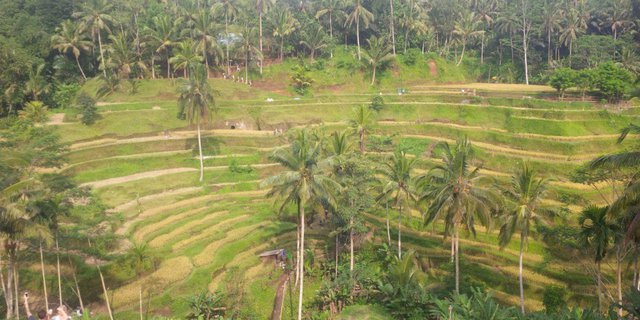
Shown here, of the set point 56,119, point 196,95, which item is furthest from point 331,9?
point 56,119

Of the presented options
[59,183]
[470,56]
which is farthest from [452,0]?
Result: [59,183]

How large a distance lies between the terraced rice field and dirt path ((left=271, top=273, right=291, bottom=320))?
2.03 ft

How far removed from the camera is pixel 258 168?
139ft

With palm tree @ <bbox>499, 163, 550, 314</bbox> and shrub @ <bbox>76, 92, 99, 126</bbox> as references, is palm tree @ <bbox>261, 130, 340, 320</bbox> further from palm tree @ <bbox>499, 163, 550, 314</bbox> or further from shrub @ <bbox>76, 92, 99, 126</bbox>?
shrub @ <bbox>76, 92, 99, 126</bbox>

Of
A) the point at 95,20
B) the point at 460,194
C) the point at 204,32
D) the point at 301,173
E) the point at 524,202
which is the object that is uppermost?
the point at 95,20

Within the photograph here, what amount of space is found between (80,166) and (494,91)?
50185mm

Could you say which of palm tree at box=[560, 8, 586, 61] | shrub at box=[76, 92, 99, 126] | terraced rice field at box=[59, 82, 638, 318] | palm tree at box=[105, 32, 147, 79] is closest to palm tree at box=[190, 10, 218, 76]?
palm tree at box=[105, 32, 147, 79]

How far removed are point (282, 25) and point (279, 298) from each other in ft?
173

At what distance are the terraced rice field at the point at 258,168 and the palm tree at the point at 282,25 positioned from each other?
1565 centimetres

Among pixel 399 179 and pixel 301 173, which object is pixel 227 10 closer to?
pixel 399 179

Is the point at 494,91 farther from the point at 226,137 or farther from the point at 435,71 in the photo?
the point at 226,137

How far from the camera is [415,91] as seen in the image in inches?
2457

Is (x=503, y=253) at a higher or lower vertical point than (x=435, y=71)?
lower

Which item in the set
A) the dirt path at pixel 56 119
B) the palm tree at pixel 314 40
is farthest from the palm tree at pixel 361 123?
the palm tree at pixel 314 40
